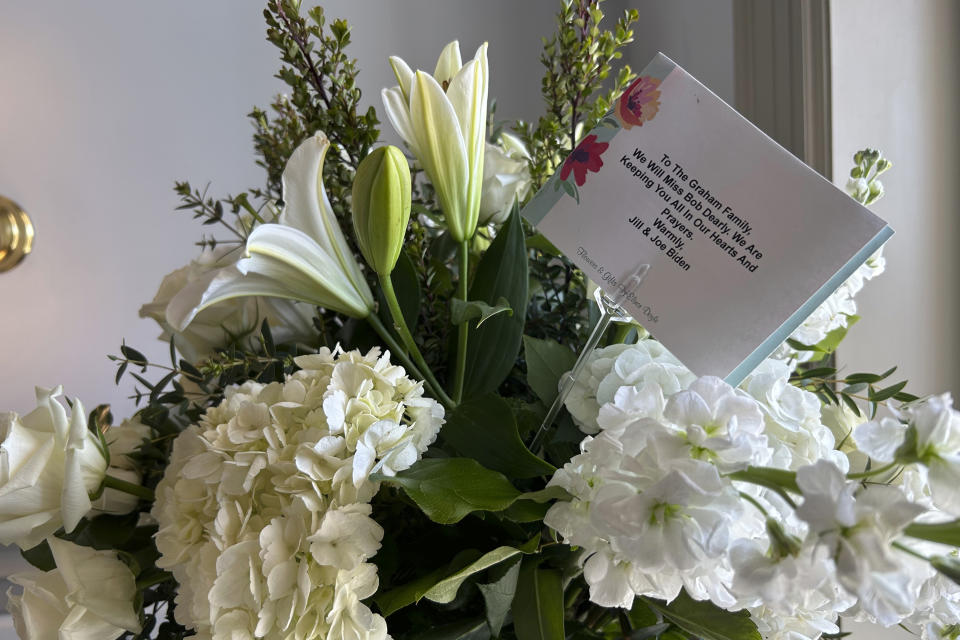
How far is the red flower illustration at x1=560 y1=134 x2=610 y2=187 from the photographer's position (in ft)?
1.21

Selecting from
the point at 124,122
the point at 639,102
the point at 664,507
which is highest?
the point at 639,102

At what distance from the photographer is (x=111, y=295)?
3.76 ft

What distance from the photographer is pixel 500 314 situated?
1.46 ft

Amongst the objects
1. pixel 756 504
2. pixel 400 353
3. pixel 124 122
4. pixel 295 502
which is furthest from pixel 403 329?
pixel 124 122

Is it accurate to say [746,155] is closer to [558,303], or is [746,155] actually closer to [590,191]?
[590,191]

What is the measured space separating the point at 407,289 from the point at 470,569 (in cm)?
19

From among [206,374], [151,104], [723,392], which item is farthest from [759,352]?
[151,104]

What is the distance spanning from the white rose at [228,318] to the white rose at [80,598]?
0.14 meters

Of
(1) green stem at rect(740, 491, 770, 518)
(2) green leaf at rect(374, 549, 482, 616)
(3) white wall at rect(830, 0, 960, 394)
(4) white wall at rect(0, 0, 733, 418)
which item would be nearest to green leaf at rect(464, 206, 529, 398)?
(2) green leaf at rect(374, 549, 482, 616)

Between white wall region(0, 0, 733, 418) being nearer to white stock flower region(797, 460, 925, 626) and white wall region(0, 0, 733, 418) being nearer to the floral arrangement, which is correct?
the floral arrangement

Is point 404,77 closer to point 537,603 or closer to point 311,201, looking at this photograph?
point 311,201

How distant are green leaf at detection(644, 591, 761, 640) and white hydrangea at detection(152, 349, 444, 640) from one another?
149 millimetres

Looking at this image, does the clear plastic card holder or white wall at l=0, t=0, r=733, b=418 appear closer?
the clear plastic card holder

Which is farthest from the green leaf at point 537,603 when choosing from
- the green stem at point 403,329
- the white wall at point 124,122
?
the white wall at point 124,122
